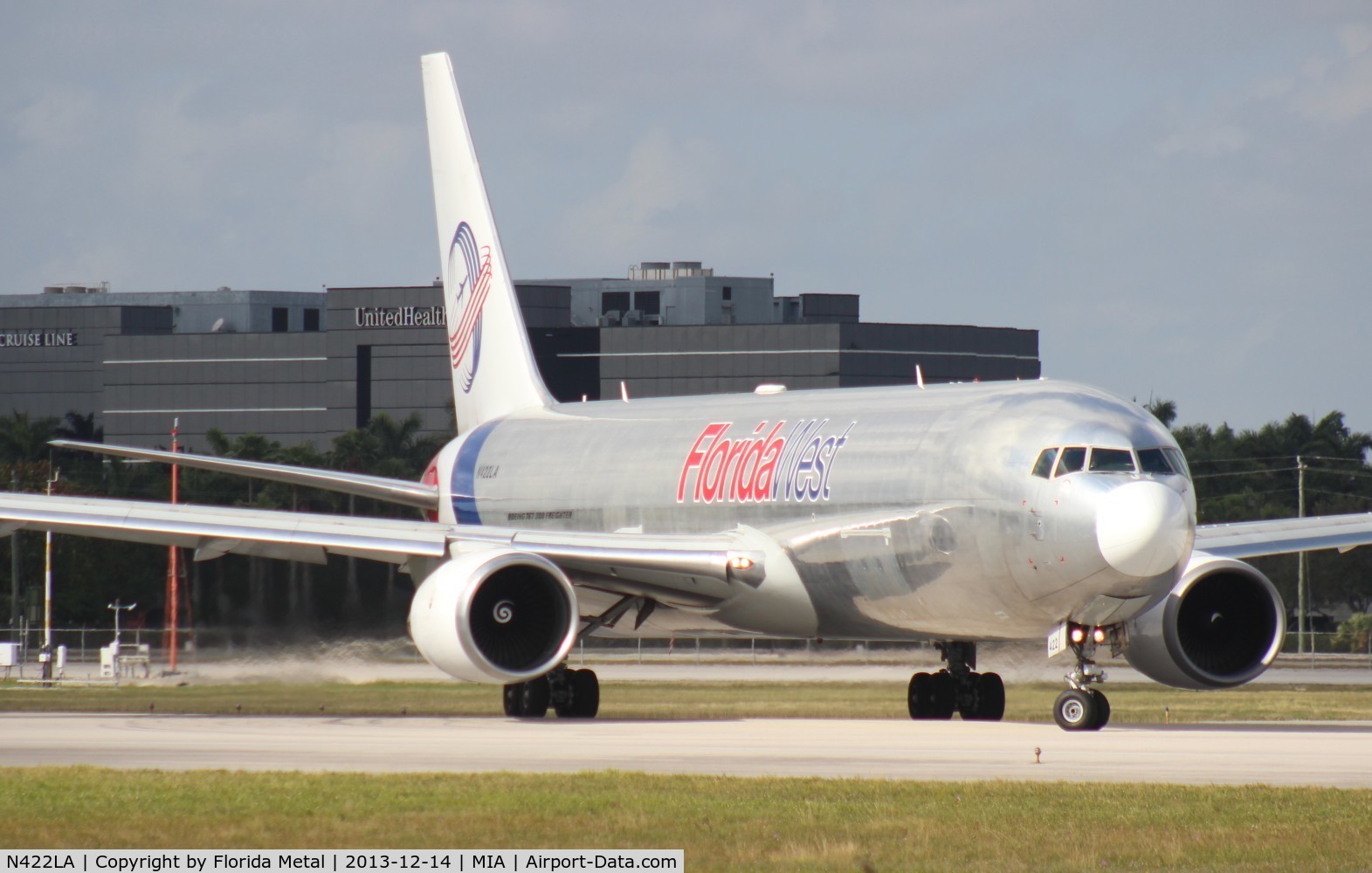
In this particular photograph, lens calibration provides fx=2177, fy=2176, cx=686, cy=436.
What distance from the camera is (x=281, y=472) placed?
28.7 metres

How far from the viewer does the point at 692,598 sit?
25750 millimetres

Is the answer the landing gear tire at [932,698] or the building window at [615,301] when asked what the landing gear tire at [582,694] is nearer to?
the landing gear tire at [932,698]

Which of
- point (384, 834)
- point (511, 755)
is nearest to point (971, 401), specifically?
point (511, 755)

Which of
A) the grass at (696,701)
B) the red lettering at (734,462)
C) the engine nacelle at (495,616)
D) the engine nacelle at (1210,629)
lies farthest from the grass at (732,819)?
the red lettering at (734,462)

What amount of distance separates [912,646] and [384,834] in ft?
66.4

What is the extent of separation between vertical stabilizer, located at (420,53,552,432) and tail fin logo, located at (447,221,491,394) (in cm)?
1

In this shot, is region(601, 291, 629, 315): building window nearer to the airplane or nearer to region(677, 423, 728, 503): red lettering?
the airplane

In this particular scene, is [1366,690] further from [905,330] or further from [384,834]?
[905,330]

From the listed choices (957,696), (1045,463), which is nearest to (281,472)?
(957,696)

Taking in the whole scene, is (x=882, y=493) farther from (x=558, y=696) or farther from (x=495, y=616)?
(x=558, y=696)

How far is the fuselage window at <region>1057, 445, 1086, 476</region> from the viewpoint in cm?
2111

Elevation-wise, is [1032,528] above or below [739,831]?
above

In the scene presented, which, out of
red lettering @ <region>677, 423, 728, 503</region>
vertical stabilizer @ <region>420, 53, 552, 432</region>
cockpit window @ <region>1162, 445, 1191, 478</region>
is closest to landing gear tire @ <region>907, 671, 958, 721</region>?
red lettering @ <region>677, 423, 728, 503</region>

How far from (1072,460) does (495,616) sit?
21.6 ft
